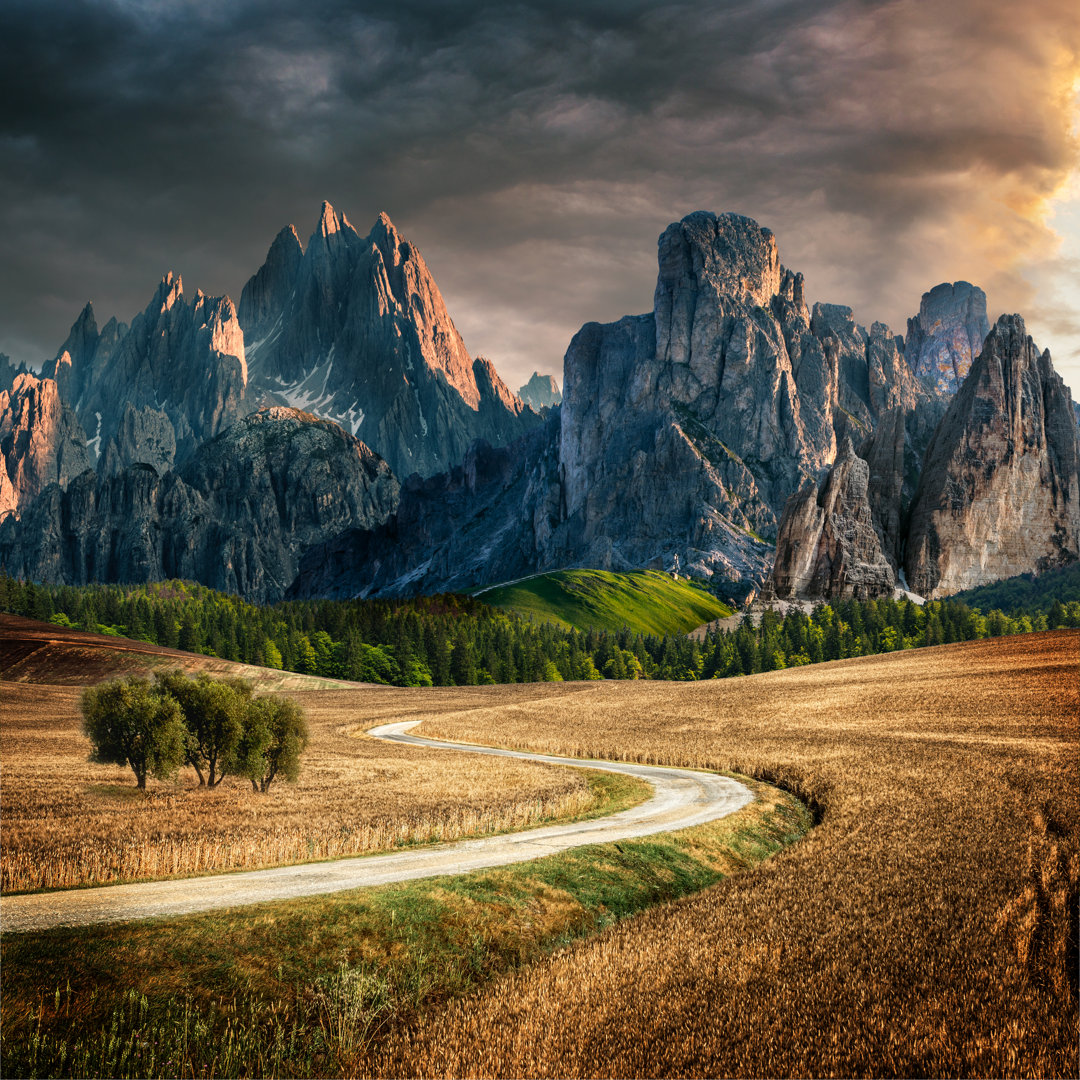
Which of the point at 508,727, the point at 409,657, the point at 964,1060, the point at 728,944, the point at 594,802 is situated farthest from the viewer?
the point at 409,657

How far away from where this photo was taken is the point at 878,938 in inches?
635

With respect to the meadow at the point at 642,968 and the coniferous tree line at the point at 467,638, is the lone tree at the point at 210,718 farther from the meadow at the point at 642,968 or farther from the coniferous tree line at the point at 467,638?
the coniferous tree line at the point at 467,638

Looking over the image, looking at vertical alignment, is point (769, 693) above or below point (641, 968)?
below

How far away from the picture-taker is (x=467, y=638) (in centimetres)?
15925

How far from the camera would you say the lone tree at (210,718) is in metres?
36.1

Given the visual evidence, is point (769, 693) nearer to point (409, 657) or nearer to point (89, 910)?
point (89, 910)

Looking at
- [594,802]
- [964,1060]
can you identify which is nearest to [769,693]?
[594,802]

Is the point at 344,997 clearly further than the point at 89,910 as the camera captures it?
No

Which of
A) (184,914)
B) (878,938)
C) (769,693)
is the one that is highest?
(184,914)

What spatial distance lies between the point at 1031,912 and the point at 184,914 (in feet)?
66.2

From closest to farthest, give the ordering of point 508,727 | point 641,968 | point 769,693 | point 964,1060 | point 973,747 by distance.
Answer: point 964,1060, point 641,968, point 973,747, point 508,727, point 769,693

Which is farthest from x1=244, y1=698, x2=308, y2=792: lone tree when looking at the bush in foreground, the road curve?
the road curve

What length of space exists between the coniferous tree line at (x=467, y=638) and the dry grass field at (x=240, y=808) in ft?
302

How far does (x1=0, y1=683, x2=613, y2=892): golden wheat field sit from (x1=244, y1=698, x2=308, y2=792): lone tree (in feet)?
2.61
